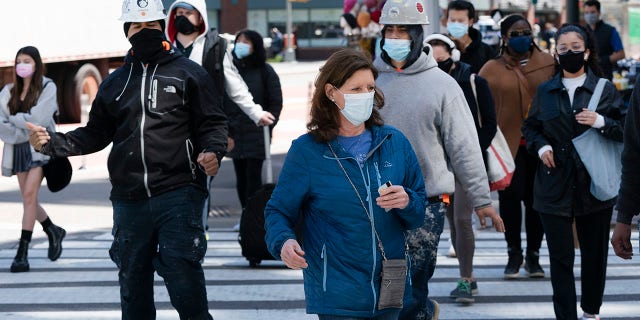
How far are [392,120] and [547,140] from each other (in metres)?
1.43

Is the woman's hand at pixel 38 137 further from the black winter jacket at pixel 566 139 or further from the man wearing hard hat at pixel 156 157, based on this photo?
the black winter jacket at pixel 566 139

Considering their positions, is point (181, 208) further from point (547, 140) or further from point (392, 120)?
point (547, 140)

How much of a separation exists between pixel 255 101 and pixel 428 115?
4.96m

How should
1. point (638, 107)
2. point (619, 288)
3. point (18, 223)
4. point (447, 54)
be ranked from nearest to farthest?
point (638, 107) → point (447, 54) → point (619, 288) → point (18, 223)

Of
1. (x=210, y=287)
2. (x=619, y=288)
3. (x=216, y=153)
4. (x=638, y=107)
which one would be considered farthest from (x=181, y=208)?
(x=619, y=288)

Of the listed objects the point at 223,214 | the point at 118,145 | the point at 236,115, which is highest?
the point at 118,145

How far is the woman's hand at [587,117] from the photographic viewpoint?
7285 mm

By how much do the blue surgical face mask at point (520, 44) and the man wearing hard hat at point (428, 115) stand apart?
2880mm

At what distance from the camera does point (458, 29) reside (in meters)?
9.97

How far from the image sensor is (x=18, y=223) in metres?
13.0

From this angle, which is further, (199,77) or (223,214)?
(223,214)

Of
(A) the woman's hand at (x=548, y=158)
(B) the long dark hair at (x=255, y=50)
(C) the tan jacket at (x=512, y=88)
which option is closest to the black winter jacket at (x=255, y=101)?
(B) the long dark hair at (x=255, y=50)

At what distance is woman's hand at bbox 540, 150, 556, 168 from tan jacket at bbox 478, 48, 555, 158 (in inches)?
74.6

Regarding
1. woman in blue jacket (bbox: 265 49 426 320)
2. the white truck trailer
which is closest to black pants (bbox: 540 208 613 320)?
woman in blue jacket (bbox: 265 49 426 320)
